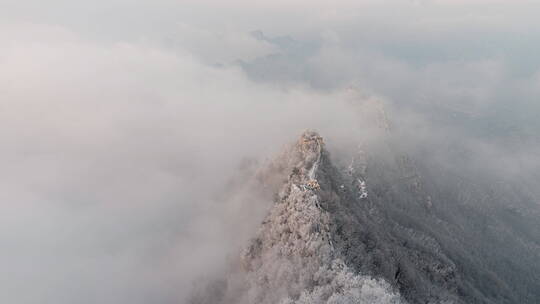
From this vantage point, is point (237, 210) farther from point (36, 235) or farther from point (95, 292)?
point (36, 235)

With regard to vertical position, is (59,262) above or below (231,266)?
below

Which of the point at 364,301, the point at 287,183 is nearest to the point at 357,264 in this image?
the point at 364,301

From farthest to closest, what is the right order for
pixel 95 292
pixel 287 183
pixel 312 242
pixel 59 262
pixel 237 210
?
pixel 59 262
pixel 237 210
pixel 95 292
pixel 287 183
pixel 312 242

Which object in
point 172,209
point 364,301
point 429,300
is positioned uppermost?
point 364,301

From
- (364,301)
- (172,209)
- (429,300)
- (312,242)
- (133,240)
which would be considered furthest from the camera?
(172,209)

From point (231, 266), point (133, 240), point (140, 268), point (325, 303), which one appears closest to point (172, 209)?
point (133, 240)

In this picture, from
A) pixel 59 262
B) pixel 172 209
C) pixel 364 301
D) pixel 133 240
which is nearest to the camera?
pixel 364 301

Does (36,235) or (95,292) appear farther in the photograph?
(36,235)

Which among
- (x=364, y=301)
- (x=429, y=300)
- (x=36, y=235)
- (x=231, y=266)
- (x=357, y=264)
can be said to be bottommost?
(x=36, y=235)

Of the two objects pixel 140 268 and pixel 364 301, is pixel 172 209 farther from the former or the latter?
pixel 364 301
